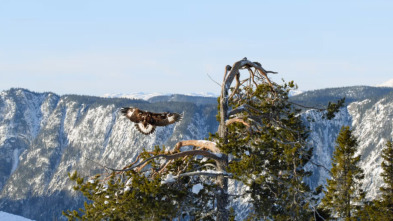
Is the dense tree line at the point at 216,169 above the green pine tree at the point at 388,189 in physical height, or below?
above

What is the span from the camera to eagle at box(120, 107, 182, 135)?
62.7ft

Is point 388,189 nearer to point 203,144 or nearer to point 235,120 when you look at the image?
point 203,144

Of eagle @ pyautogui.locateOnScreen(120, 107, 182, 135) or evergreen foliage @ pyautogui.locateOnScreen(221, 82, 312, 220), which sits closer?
eagle @ pyautogui.locateOnScreen(120, 107, 182, 135)

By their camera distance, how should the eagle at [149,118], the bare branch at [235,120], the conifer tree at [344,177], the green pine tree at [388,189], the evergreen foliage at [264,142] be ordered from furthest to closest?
1. the green pine tree at [388,189]
2. the conifer tree at [344,177]
3. the evergreen foliage at [264,142]
4. the eagle at [149,118]
5. the bare branch at [235,120]

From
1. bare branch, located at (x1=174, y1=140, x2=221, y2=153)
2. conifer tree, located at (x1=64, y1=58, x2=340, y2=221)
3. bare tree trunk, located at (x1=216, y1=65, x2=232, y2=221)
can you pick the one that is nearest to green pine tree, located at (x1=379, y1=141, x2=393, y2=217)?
conifer tree, located at (x1=64, y1=58, x2=340, y2=221)

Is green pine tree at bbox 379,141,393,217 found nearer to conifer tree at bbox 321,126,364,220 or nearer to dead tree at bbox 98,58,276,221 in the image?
conifer tree at bbox 321,126,364,220

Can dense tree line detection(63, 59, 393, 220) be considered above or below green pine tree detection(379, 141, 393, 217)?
above

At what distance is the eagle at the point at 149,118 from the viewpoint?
19.1 meters

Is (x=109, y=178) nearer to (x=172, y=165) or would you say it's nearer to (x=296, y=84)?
(x=172, y=165)

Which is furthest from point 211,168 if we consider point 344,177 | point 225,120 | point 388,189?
point 388,189

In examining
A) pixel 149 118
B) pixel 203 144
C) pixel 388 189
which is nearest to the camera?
pixel 149 118

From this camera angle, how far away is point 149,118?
63.2 feet

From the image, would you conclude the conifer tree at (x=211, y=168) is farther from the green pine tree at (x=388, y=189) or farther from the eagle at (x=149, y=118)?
the green pine tree at (x=388, y=189)

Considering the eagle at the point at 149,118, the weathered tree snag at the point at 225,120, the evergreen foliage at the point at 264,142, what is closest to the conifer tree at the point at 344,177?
the evergreen foliage at the point at 264,142
